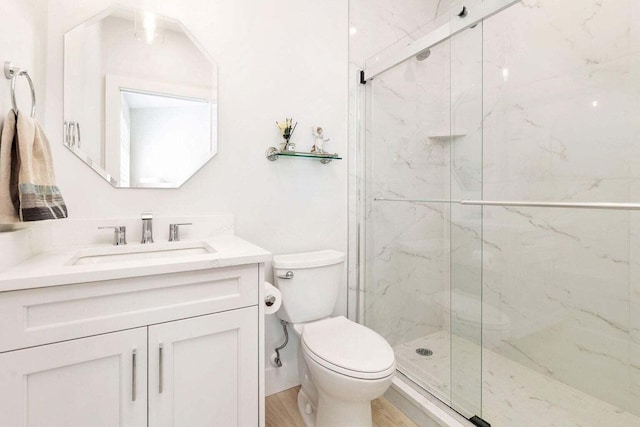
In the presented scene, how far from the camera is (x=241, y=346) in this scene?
1.14m

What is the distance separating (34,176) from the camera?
993 millimetres

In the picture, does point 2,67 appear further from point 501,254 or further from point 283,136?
point 501,254

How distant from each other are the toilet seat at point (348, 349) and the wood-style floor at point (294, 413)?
1.46 feet

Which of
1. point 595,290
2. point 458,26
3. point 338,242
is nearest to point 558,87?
point 458,26

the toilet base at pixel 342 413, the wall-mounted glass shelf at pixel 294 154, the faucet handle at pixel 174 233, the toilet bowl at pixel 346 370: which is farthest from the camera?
the wall-mounted glass shelf at pixel 294 154

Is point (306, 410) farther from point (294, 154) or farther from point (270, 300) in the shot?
point (294, 154)

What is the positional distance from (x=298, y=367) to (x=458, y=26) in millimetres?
1962

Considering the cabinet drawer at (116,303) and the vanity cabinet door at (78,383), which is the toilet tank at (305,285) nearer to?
the cabinet drawer at (116,303)

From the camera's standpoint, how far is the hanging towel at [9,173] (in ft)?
3.05

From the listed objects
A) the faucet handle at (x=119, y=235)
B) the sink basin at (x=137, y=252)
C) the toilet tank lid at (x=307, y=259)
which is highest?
the faucet handle at (x=119, y=235)

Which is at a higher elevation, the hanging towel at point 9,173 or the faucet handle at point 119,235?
the hanging towel at point 9,173

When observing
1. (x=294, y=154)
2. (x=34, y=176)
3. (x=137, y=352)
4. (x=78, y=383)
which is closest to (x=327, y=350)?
(x=137, y=352)

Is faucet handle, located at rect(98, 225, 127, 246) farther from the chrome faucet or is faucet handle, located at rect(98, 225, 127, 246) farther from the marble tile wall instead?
the marble tile wall

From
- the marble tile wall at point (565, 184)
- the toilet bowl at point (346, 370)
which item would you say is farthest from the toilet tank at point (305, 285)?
the marble tile wall at point (565, 184)
